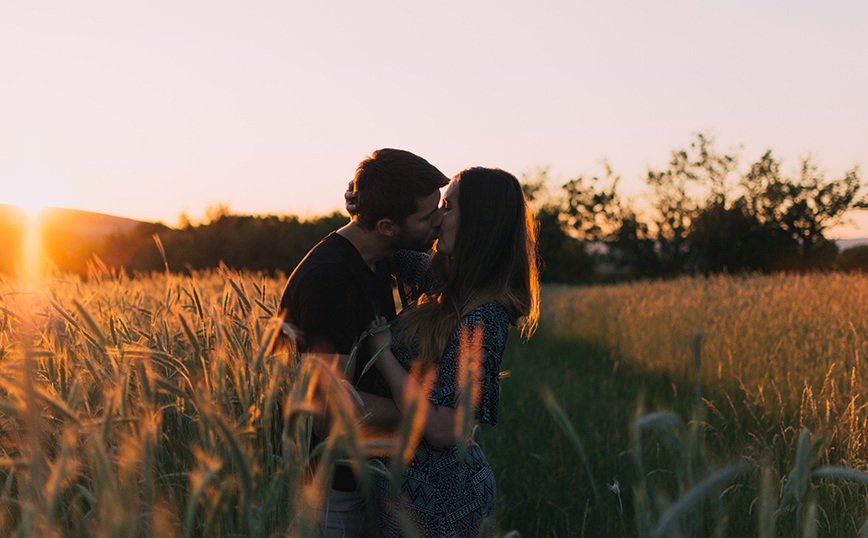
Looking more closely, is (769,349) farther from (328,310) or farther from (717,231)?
(717,231)

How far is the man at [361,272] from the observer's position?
2.14 meters

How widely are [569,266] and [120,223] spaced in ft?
121

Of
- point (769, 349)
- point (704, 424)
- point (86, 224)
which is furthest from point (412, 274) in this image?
point (86, 224)

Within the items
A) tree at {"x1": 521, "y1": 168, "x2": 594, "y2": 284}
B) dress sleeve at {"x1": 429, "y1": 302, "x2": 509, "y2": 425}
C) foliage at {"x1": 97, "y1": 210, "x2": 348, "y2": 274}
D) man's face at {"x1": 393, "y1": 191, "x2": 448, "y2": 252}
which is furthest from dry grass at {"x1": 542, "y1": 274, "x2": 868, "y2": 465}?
tree at {"x1": 521, "y1": 168, "x2": 594, "y2": 284}

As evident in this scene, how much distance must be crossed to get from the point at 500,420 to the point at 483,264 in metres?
3.63

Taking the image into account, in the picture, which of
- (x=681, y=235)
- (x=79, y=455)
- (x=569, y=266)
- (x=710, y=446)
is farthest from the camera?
(x=569, y=266)

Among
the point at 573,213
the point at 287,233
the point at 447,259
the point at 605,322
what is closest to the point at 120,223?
the point at 287,233

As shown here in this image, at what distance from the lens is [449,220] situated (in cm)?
256

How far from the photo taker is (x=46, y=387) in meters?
1.79

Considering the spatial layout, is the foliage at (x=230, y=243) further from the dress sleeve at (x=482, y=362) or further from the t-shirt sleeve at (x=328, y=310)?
the dress sleeve at (x=482, y=362)

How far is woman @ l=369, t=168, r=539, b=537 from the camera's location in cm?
205

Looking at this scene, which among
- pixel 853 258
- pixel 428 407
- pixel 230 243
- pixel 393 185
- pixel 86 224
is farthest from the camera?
pixel 853 258

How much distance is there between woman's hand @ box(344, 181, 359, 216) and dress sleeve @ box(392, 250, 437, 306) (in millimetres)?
529

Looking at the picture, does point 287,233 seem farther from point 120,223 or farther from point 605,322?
point 605,322
